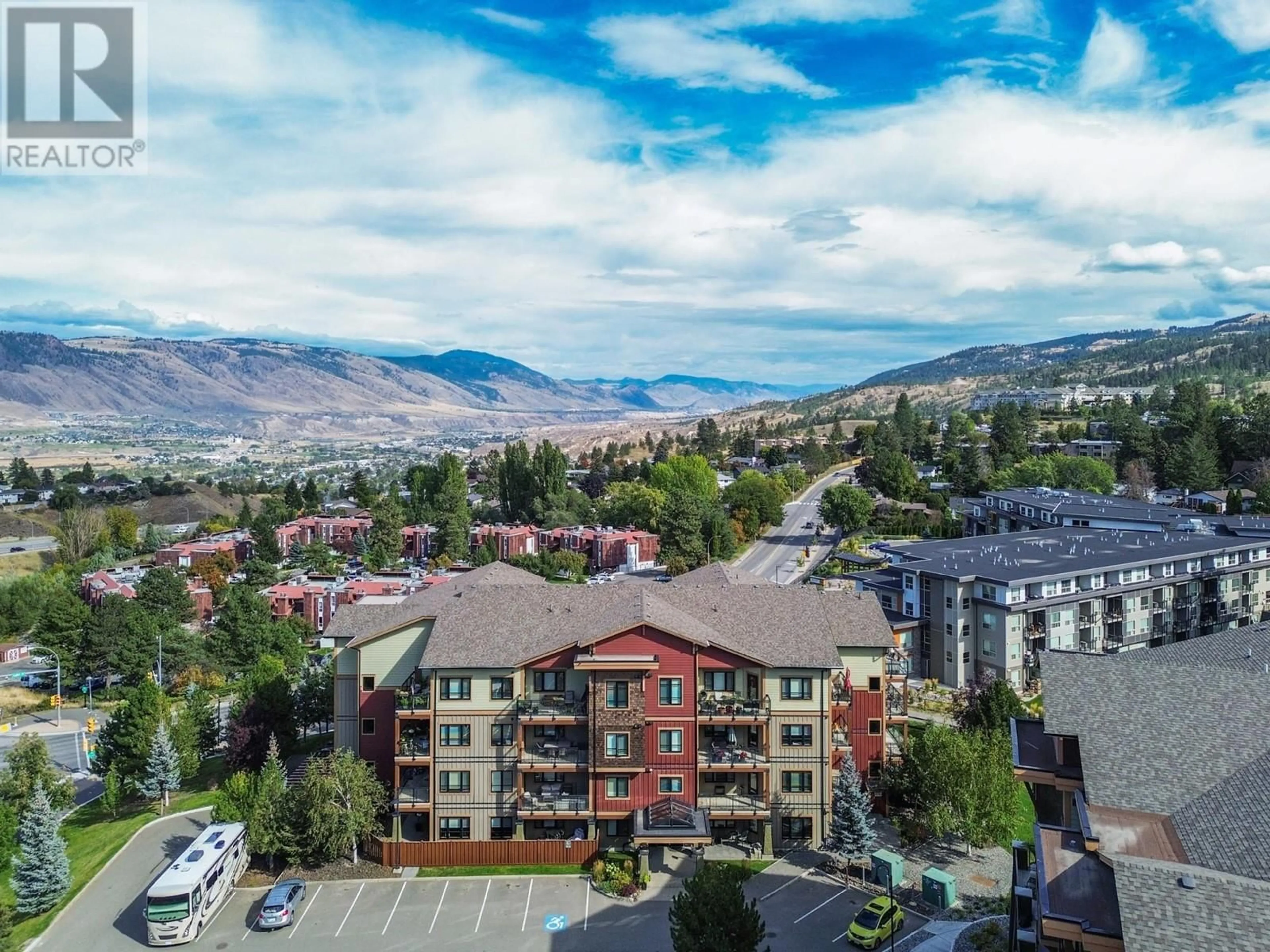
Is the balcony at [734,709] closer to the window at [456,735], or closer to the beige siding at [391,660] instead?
the window at [456,735]

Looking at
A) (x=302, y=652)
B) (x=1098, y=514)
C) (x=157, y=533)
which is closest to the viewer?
(x=302, y=652)

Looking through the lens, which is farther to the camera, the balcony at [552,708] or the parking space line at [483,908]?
the balcony at [552,708]

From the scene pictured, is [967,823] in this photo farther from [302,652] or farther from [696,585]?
[302,652]

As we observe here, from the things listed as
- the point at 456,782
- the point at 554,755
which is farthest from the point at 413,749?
the point at 554,755

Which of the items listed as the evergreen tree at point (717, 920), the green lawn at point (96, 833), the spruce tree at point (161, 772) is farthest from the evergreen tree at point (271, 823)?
the evergreen tree at point (717, 920)

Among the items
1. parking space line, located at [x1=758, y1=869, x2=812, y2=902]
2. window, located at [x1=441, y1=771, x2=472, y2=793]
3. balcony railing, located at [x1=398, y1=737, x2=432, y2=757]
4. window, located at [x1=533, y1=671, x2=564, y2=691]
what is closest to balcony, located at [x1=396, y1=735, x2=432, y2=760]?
balcony railing, located at [x1=398, y1=737, x2=432, y2=757]

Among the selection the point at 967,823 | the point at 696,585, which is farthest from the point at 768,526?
the point at 967,823
